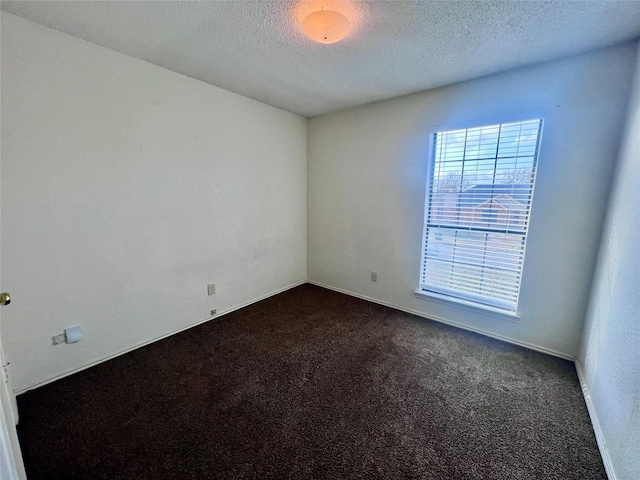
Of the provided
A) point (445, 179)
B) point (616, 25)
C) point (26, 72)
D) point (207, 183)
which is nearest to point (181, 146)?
point (207, 183)

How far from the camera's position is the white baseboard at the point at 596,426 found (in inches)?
52.9

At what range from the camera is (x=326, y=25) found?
5.11 ft

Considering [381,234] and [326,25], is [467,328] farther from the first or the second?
[326,25]

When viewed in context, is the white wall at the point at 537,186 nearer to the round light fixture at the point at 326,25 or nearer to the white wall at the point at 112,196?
the white wall at the point at 112,196

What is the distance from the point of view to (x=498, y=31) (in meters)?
1.73

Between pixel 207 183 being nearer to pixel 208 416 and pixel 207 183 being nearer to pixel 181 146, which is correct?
pixel 181 146

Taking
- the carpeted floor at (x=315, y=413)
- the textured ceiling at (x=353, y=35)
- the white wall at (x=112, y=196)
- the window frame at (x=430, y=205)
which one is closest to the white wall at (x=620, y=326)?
the carpeted floor at (x=315, y=413)

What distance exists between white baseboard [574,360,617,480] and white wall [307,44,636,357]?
13.7 inches

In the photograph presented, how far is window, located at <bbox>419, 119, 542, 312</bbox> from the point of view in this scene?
2.34m

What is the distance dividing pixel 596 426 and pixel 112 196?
3542 millimetres

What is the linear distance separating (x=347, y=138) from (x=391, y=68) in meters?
1.17

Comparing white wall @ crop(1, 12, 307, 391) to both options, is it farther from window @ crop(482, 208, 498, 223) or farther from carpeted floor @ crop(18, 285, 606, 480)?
window @ crop(482, 208, 498, 223)

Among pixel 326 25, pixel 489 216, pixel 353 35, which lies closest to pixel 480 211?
pixel 489 216

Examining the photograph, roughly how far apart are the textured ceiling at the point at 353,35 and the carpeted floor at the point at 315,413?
2.34 m
